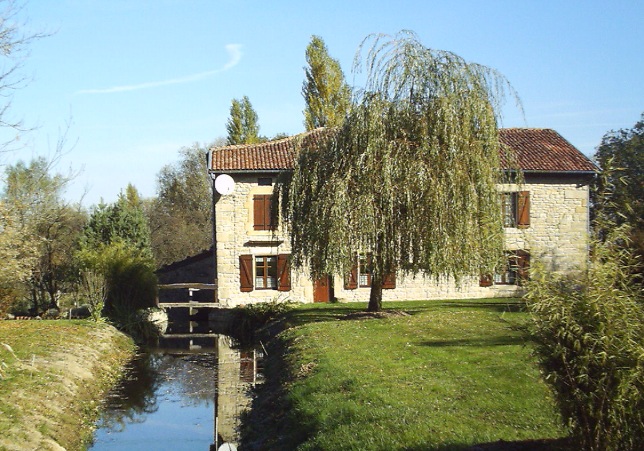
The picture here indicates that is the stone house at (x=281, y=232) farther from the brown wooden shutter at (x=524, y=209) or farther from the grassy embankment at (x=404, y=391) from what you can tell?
the grassy embankment at (x=404, y=391)

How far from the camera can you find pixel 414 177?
57.0 feet

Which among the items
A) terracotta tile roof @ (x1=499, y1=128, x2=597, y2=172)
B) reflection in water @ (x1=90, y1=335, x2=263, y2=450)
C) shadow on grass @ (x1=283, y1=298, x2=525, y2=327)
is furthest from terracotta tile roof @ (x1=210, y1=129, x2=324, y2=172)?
terracotta tile roof @ (x1=499, y1=128, x2=597, y2=172)

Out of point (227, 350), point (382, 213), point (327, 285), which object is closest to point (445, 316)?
point (382, 213)

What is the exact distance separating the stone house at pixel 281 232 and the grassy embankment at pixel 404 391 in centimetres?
880

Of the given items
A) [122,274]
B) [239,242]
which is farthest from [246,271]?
[122,274]

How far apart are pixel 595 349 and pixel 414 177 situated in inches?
456

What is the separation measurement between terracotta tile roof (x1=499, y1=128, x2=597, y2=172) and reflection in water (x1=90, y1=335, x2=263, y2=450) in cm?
1325

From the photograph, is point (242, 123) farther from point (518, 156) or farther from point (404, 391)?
point (404, 391)

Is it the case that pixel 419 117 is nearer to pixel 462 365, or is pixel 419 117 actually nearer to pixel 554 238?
pixel 462 365

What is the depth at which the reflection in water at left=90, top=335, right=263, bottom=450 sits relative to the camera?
12297 mm

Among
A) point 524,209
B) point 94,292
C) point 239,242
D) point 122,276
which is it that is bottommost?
point 94,292

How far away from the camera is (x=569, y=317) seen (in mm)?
6051

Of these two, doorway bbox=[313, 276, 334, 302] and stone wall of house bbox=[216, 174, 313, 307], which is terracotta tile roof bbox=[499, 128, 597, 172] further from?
stone wall of house bbox=[216, 174, 313, 307]

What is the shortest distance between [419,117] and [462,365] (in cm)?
790
